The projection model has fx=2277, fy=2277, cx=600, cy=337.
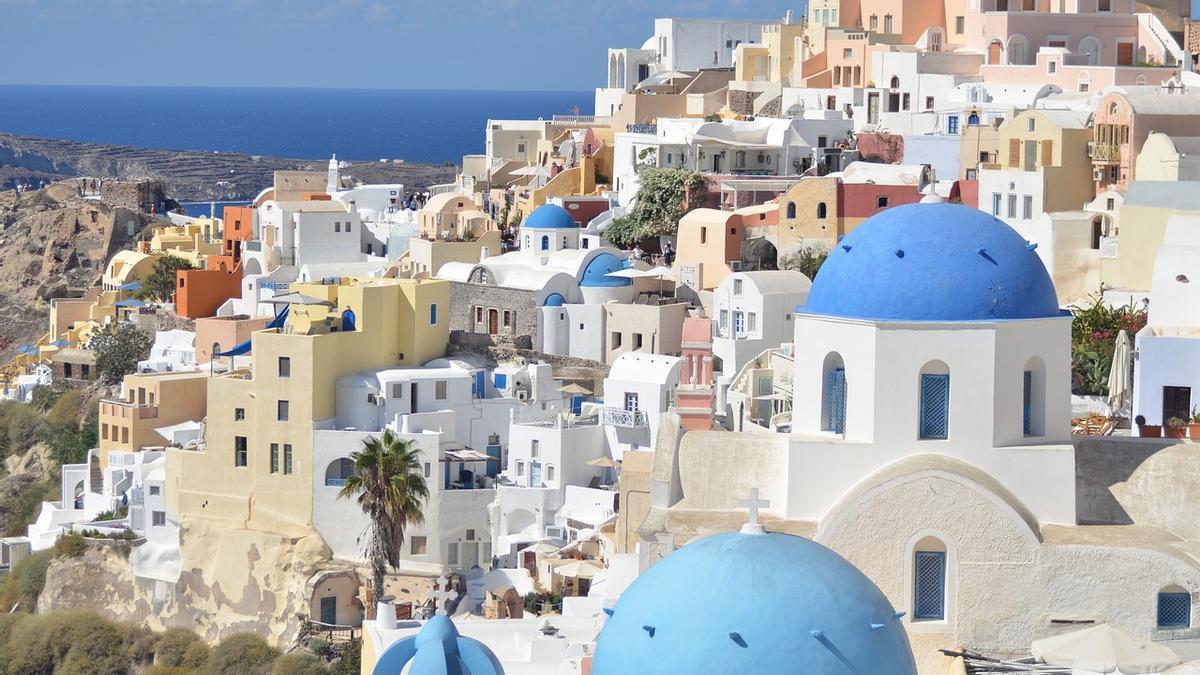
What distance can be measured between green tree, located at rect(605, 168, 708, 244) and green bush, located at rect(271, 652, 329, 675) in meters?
17.8

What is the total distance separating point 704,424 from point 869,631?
806 cm

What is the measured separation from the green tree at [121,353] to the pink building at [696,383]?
25.9 metres

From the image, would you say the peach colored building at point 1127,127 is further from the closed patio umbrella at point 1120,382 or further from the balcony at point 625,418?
the closed patio umbrella at point 1120,382

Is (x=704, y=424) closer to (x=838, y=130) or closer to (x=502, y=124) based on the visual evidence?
(x=838, y=130)

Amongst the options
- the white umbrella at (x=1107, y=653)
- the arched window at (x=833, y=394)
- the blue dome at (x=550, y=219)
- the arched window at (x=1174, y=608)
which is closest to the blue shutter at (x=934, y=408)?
the arched window at (x=833, y=394)

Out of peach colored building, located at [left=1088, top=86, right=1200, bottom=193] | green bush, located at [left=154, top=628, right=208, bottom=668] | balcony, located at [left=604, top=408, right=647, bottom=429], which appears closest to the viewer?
green bush, located at [left=154, top=628, right=208, bottom=668]

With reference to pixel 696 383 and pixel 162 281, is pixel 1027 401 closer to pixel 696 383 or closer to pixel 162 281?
pixel 696 383

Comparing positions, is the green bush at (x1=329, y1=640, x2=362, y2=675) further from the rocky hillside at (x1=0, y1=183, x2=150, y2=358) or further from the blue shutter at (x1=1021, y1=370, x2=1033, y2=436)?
the rocky hillside at (x1=0, y1=183, x2=150, y2=358)

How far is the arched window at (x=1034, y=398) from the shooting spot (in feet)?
74.4

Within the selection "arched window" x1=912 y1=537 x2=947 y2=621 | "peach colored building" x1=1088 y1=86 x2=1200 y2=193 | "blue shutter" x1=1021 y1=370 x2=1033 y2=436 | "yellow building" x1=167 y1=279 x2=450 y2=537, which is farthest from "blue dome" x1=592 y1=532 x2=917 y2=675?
"peach colored building" x1=1088 y1=86 x2=1200 y2=193

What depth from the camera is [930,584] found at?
2183cm

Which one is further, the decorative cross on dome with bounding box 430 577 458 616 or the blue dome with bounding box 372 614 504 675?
the decorative cross on dome with bounding box 430 577 458 616

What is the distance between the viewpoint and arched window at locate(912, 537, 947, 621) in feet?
71.2

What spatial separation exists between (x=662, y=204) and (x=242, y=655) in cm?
1819
